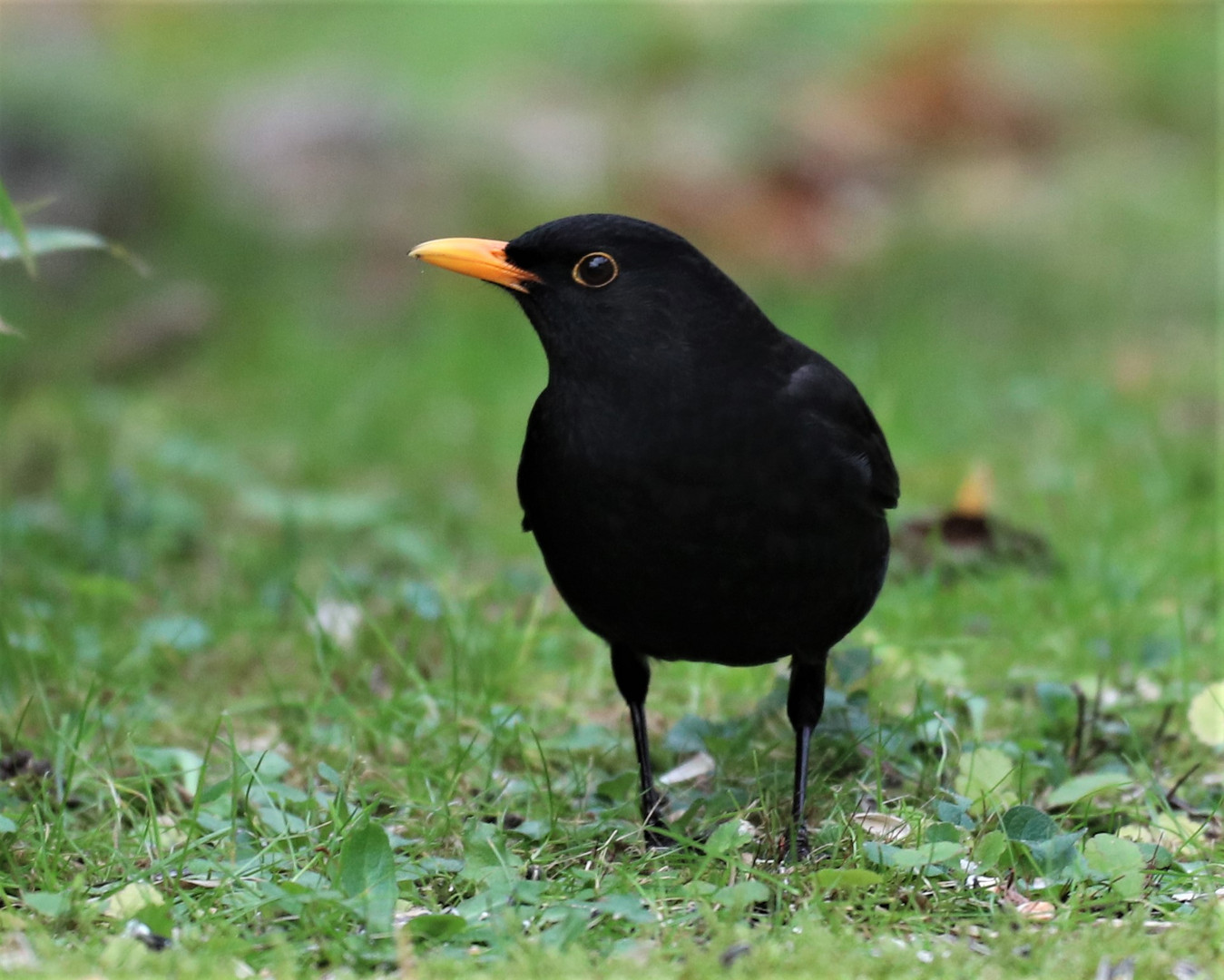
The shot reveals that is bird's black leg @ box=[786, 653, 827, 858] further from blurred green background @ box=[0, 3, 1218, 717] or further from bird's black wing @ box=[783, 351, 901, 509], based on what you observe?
blurred green background @ box=[0, 3, 1218, 717]

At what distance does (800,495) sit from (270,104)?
9716mm

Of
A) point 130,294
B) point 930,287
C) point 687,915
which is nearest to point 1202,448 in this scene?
point 930,287

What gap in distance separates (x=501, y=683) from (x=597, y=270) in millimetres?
1280

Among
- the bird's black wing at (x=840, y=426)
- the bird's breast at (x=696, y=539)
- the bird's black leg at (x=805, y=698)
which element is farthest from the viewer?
the bird's black leg at (x=805, y=698)

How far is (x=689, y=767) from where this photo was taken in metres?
3.73

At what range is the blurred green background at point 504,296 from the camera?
4.88m

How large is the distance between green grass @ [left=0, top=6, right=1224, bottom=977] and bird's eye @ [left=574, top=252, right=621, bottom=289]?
991mm

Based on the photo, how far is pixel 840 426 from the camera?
3.27 m

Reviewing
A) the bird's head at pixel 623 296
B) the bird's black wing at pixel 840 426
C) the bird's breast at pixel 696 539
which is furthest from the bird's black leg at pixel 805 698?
the bird's head at pixel 623 296

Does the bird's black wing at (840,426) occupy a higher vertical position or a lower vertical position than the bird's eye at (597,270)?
lower

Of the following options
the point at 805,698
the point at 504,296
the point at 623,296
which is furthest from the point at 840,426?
the point at 504,296

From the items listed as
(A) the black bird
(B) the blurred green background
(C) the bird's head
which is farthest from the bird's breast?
(B) the blurred green background

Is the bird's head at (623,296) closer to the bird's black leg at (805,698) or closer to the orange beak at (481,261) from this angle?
the orange beak at (481,261)

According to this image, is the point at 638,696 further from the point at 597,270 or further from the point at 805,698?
the point at 597,270
